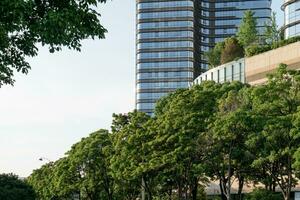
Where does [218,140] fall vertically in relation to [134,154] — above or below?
above

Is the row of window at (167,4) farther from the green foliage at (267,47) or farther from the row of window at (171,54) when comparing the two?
the green foliage at (267,47)

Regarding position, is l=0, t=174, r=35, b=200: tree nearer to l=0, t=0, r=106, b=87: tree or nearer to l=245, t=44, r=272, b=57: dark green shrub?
l=245, t=44, r=272, b=57: dark green shrub

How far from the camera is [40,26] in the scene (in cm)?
1169

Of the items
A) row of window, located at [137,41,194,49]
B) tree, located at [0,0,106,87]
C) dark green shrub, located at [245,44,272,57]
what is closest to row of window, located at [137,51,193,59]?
row of window, located at [137,41,194,49]

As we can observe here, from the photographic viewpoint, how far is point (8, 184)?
69.7 meters

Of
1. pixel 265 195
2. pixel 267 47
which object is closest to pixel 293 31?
pixel 267 47

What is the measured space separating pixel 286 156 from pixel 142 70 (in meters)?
147

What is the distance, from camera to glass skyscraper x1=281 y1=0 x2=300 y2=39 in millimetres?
96312

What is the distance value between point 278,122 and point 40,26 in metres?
29.6

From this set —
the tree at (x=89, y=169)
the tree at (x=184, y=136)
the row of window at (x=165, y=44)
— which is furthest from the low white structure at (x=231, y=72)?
the row of window at (x=165, y=44)

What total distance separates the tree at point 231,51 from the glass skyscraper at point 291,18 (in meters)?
8.52

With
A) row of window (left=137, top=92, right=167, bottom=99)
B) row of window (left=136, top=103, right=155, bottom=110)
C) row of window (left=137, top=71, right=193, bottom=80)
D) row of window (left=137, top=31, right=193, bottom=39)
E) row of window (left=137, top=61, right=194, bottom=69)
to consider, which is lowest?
row of window (left=136, top=103, right=155, bottom=110)

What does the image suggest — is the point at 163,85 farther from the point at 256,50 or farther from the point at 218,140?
the point at 218,140

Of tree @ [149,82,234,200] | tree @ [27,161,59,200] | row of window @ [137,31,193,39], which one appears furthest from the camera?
row of window @ [137,31,193,39]
